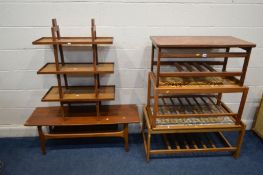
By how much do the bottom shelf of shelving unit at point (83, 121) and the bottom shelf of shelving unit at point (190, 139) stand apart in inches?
9.2

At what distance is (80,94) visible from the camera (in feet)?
7.02

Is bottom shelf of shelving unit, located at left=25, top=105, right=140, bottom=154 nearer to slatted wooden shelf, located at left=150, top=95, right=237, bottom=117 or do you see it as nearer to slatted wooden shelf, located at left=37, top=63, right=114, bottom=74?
slatted wooden shelf, located at left=150, top=95, right=237, bottom=117

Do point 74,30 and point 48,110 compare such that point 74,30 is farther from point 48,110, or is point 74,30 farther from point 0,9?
point 48,110

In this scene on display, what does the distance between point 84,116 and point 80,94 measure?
0.26m

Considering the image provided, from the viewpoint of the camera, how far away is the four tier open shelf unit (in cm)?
204

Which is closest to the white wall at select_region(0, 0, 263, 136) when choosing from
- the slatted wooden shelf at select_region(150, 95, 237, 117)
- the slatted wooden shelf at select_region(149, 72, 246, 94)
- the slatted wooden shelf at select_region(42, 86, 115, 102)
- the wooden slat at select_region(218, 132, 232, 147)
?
the slatted wooden shelf at select_region(42, 86, 115, 102)

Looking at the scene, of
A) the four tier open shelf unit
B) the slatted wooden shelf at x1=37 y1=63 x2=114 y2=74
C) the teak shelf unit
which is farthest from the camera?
the four tier open shelf unit

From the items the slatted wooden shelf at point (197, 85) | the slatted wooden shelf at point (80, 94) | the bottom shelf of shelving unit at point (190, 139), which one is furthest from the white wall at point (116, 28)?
the bottom shelf of shelving unit at point (190, 139)

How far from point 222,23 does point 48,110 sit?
2.03 meters

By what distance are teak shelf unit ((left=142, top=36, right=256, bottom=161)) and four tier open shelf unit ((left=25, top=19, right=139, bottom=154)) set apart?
34 centimetres

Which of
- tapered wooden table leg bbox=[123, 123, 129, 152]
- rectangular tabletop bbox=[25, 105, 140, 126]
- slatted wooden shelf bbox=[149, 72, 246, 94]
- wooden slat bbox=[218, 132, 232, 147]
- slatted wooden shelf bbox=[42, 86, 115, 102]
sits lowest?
wooden slat bbox=[218, 132, 232, 147]

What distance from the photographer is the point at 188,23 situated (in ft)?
Answer: 7.13

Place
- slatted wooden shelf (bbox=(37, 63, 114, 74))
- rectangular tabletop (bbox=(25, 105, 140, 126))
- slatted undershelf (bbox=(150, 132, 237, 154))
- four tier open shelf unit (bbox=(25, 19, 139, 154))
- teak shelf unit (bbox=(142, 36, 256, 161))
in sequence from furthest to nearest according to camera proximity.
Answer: slatted undershelf (bbox=(150, 132, 237, 154)), rectangular tabletop (bbox=(25, 105, 140, 126)), four tier open shelf unit (bbox=(25, 19, 139, 154)), slatted wooden shelf (bbox=(37, 63, 114, 74)), teak shelf unit (bbox=(142, 36, 256, 161))

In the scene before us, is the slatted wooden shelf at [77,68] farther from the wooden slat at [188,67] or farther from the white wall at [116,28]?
the wooden slat at [188,67]
